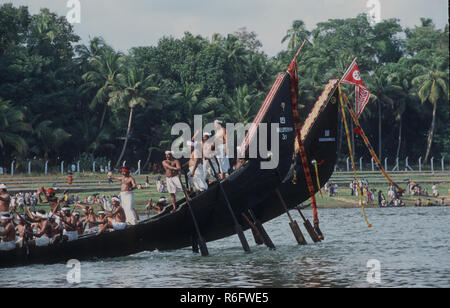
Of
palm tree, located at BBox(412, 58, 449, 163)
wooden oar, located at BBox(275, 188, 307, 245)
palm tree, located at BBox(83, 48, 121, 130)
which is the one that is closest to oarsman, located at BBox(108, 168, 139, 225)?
wooden oar, located at BBox(275, 188, 307, 245)

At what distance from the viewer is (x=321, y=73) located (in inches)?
2960

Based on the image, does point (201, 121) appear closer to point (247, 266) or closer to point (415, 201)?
point (415, 201)

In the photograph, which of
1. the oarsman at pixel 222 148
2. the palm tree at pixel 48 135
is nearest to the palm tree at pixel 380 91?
the palm tree at pixel 48 135

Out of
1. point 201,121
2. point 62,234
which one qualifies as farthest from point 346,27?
point 62,234

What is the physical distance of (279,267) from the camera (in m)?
22.1

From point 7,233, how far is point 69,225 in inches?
66.5

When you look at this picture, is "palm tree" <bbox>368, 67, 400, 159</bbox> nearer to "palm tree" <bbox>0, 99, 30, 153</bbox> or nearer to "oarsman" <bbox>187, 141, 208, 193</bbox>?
"palm tree" <bbox>0, 99, 30, 153</bbox>

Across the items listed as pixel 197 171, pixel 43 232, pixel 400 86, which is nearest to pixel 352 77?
pixel 197 171

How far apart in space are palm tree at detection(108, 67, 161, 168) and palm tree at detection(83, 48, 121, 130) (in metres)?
0.90

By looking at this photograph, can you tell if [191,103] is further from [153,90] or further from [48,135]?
[48,135]

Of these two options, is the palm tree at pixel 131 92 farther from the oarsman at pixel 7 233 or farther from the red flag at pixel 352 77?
the oarsman at pixel 7 233

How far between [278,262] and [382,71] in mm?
55122

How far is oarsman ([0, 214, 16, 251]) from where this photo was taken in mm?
20109

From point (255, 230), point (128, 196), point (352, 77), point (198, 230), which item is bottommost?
point (255, 230)
